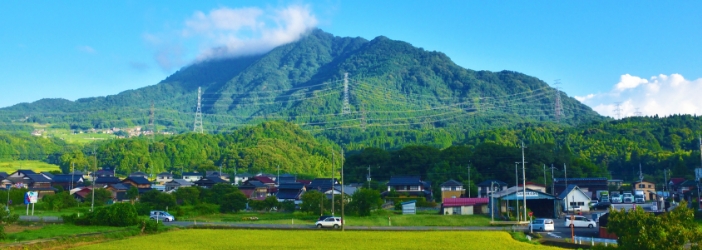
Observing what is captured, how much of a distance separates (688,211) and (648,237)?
2873mm

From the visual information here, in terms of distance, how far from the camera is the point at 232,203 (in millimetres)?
44562

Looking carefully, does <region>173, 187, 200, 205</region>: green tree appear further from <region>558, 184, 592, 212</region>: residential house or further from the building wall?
<region>558, 184, 592, 212</region>: residential house

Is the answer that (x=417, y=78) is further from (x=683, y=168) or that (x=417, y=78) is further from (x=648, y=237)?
(x=648, y=237)

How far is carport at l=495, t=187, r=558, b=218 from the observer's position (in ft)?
132

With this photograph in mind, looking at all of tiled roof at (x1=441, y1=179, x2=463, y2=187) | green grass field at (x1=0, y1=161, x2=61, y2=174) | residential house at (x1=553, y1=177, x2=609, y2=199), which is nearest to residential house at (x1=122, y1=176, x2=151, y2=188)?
green grass field at (x1=0, y1=161, x2=61, y2=174)

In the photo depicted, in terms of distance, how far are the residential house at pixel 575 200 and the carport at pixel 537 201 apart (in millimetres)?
4992

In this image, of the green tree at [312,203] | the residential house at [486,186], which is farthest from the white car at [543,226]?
the residential house at [486,186]

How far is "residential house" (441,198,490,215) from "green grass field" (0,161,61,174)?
6867 centimetres

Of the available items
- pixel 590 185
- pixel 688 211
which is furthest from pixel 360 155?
pixel 688 211

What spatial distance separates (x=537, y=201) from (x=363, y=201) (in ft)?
39.4

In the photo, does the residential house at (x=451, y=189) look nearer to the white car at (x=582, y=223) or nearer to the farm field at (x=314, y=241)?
the white car at (x=582, y=223)

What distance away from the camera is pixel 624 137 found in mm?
86188

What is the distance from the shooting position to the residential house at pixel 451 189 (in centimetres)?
5675

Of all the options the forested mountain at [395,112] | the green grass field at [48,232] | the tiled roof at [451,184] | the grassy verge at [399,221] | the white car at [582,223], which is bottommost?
the grassy verge at [399,221]
